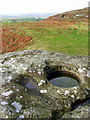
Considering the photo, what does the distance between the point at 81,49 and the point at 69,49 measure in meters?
1.58

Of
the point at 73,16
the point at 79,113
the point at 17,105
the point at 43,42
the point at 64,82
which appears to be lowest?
the point at 79,113

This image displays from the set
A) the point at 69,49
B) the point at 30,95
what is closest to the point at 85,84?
the point at 30,95

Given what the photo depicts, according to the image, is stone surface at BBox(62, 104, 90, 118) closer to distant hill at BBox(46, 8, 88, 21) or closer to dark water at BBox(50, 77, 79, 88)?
dark water at BBox(50, 77, 79, 88)

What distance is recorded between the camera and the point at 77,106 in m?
5.80

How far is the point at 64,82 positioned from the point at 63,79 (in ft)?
0.92

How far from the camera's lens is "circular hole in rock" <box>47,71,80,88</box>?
7.40m

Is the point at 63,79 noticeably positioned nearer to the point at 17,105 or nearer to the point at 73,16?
the point at 17,105

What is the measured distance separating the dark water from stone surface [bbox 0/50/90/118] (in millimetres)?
372

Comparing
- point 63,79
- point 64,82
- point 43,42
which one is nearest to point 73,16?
point 43,42

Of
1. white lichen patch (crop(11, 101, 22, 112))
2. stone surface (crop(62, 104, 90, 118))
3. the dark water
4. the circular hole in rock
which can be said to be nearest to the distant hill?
the circular hole in rock

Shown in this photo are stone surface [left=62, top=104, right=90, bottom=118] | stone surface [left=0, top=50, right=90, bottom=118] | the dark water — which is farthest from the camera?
the dark water

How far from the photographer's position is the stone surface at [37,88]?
525 cm

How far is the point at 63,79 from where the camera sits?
7.77 m

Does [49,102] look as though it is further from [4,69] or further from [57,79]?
[4,69]
